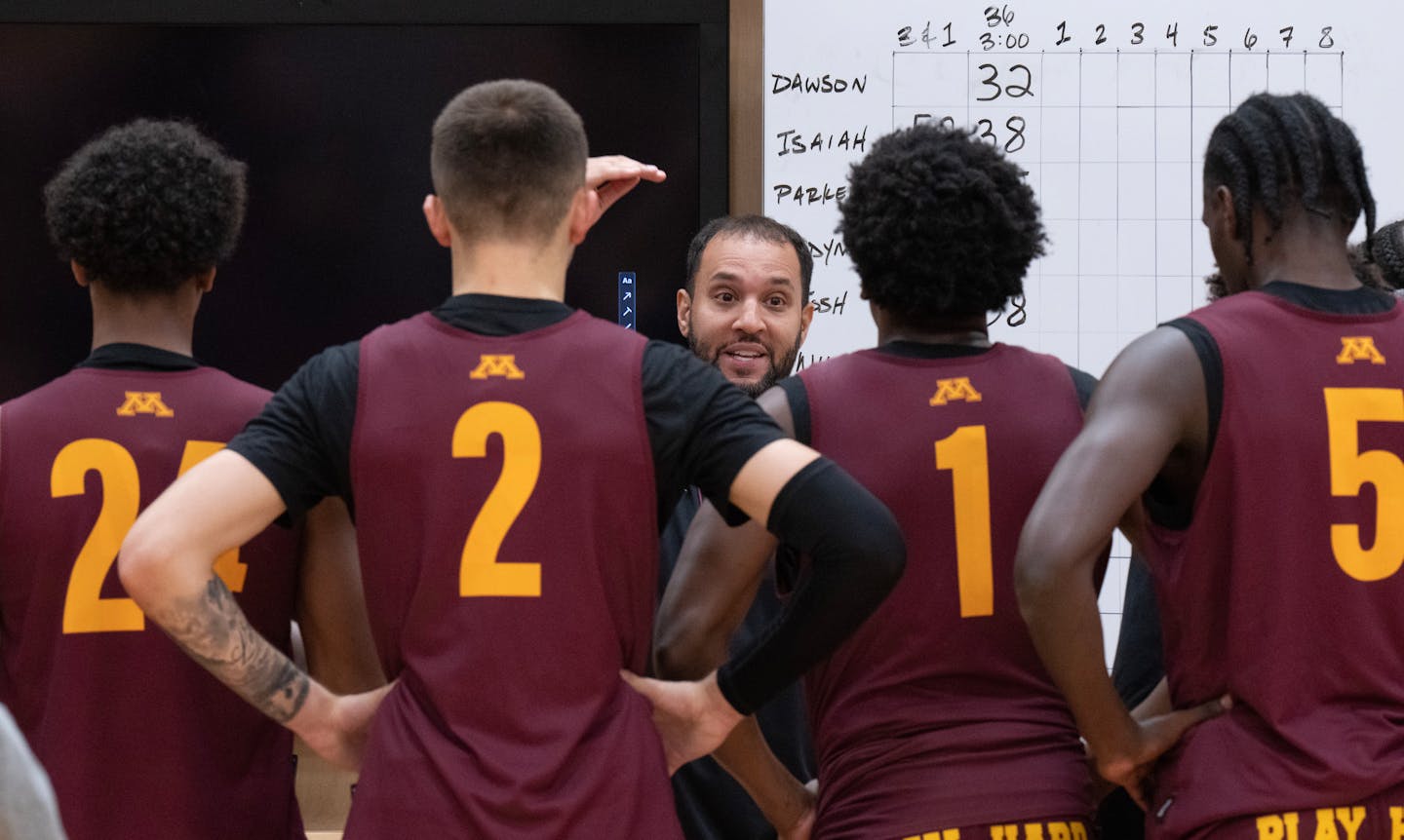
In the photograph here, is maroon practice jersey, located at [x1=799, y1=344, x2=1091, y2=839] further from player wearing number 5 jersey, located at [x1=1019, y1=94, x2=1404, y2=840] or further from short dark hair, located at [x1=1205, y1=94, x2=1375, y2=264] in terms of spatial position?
short dark hair, located at [x1=1205, y1=94, x2=1375, y2=264]

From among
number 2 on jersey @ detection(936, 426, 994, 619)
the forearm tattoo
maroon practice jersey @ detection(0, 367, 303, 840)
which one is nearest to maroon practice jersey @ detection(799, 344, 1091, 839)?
number 2 on jersey @ detection(936, 426, 994, 619)

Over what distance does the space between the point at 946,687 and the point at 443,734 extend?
2.17 ft

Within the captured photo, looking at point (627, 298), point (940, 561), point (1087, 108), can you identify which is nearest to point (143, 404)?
point (940, 561)

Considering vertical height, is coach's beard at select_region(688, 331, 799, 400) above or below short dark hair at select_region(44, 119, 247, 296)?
below

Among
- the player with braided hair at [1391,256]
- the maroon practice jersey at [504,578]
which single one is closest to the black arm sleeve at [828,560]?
the maroon practice jersey at [504,578]

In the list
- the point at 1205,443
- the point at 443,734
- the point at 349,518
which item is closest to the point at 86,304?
the point at 349,518

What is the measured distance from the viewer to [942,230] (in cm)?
224

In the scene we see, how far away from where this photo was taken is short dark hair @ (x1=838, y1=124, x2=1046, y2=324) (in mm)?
2232

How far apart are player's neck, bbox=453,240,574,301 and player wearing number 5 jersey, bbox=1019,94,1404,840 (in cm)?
69

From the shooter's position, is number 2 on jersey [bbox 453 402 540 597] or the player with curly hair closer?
number 2 on jersey [bbox 453 402 540 597]

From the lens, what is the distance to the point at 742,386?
3213mm

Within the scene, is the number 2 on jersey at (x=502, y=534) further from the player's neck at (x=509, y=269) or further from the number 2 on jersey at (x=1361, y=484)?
the number 2 on jersey at (x=1361, y=484)

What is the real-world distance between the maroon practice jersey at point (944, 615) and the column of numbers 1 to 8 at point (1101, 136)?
1849 mm

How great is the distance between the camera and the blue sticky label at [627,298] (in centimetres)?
412
